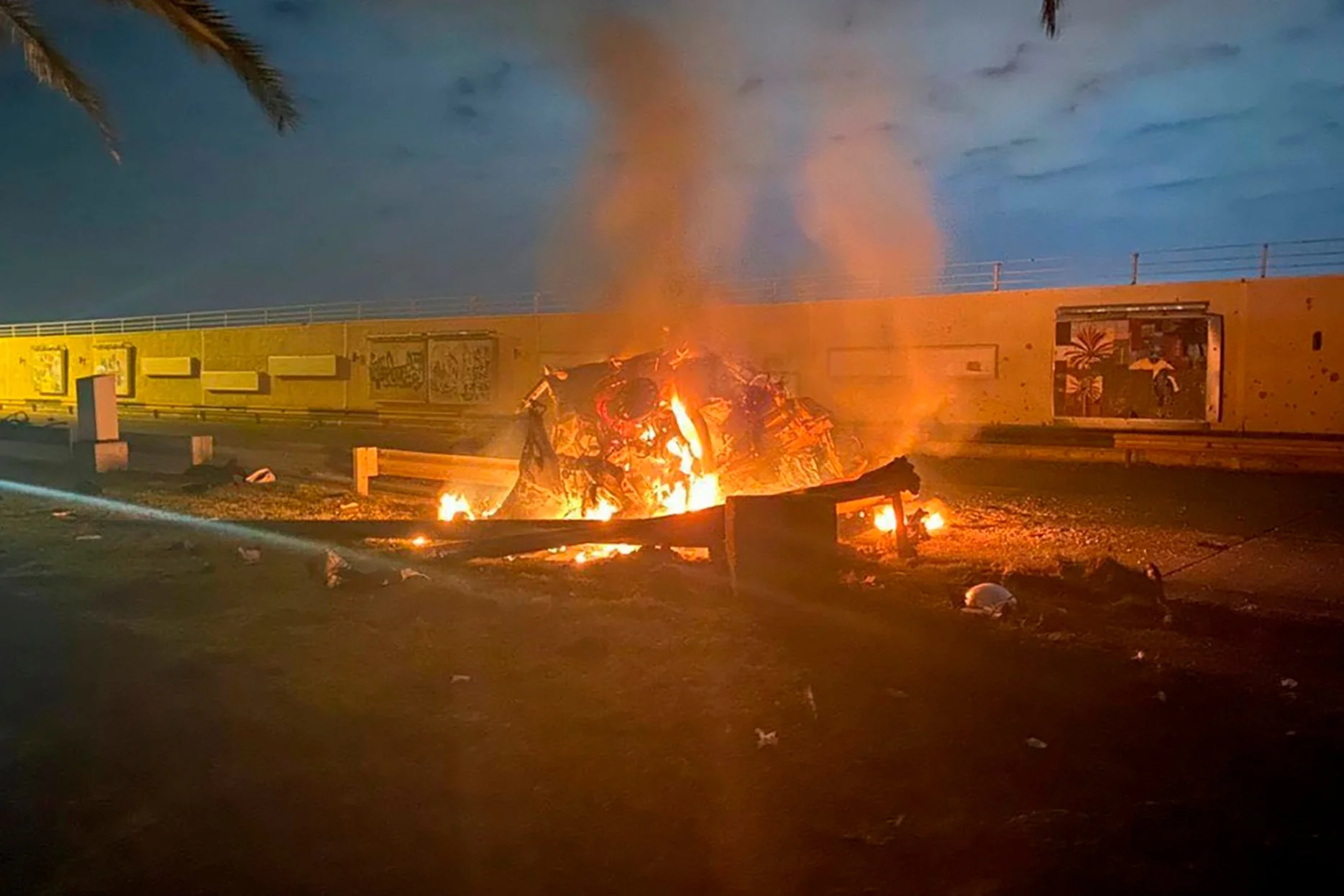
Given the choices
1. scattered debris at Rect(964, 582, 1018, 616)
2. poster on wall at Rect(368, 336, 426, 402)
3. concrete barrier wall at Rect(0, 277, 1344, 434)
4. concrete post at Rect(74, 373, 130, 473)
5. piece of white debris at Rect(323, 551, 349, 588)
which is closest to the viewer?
scattered debris at Rect(964, 582, 1018, 616)

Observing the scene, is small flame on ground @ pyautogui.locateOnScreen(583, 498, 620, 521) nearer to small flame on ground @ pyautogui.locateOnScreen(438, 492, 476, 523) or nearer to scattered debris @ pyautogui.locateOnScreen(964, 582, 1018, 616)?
small flame on ground @ pyautogui.locateOnScreen(438, 492, 476, 523)

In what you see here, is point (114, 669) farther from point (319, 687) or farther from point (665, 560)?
point (665, 560)

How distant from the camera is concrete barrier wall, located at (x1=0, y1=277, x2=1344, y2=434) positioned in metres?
18.1

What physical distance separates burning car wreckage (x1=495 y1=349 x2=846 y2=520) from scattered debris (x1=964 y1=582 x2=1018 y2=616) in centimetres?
413

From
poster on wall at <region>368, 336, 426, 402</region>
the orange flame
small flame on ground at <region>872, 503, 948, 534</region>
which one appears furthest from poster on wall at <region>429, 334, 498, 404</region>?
small flame on ground at <region>872, 503, 948, 534</region>

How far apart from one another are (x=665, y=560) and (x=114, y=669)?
4468mm

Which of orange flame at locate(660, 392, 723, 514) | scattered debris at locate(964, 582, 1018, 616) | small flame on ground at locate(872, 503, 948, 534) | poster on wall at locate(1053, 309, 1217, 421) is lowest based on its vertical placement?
scattered debris at locate(964, 582, 1018, 616)

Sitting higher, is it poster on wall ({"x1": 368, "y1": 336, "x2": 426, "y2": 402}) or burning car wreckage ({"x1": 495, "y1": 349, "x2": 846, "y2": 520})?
poster on wall ({"x1": 368, "y1": 336, "x2": 426, "y2": 402})

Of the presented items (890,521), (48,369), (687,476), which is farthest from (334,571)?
(48,369)

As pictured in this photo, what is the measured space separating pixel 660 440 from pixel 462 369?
772 inches

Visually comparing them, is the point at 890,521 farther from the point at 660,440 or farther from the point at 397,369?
the point at 397,369

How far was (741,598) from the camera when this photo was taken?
7.89 meters

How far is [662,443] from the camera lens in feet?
37.2

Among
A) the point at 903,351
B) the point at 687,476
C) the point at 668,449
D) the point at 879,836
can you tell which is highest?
the point at 903,351
